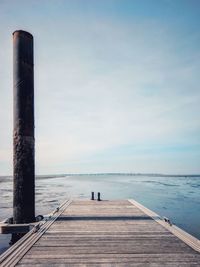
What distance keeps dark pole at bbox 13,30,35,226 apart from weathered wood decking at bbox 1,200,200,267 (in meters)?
0.91

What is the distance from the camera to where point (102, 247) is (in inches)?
221

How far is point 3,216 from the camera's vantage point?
62.7 feet

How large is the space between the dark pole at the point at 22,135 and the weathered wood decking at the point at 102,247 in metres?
0.91

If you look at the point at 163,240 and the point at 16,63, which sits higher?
the point at 16,63

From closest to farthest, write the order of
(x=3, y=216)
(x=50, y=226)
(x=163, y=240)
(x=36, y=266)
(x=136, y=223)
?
(x=36, y=266) → (x=163, y=240) → (x=50, y=226) → (x=136, y=223) → (x=3, y=216)

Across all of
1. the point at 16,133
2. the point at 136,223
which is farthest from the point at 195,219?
the point at 16,133

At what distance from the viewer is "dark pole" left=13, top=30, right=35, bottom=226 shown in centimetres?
778

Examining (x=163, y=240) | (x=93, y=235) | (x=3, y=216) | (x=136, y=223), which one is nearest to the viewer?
(x=163, y=240)

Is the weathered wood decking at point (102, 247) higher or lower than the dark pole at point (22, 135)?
lower

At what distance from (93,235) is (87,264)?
1.95 meters

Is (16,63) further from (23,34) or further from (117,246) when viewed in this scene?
(117,246)

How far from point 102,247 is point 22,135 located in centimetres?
408

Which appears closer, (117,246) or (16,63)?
(117,246)

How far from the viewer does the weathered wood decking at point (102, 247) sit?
4.76m
